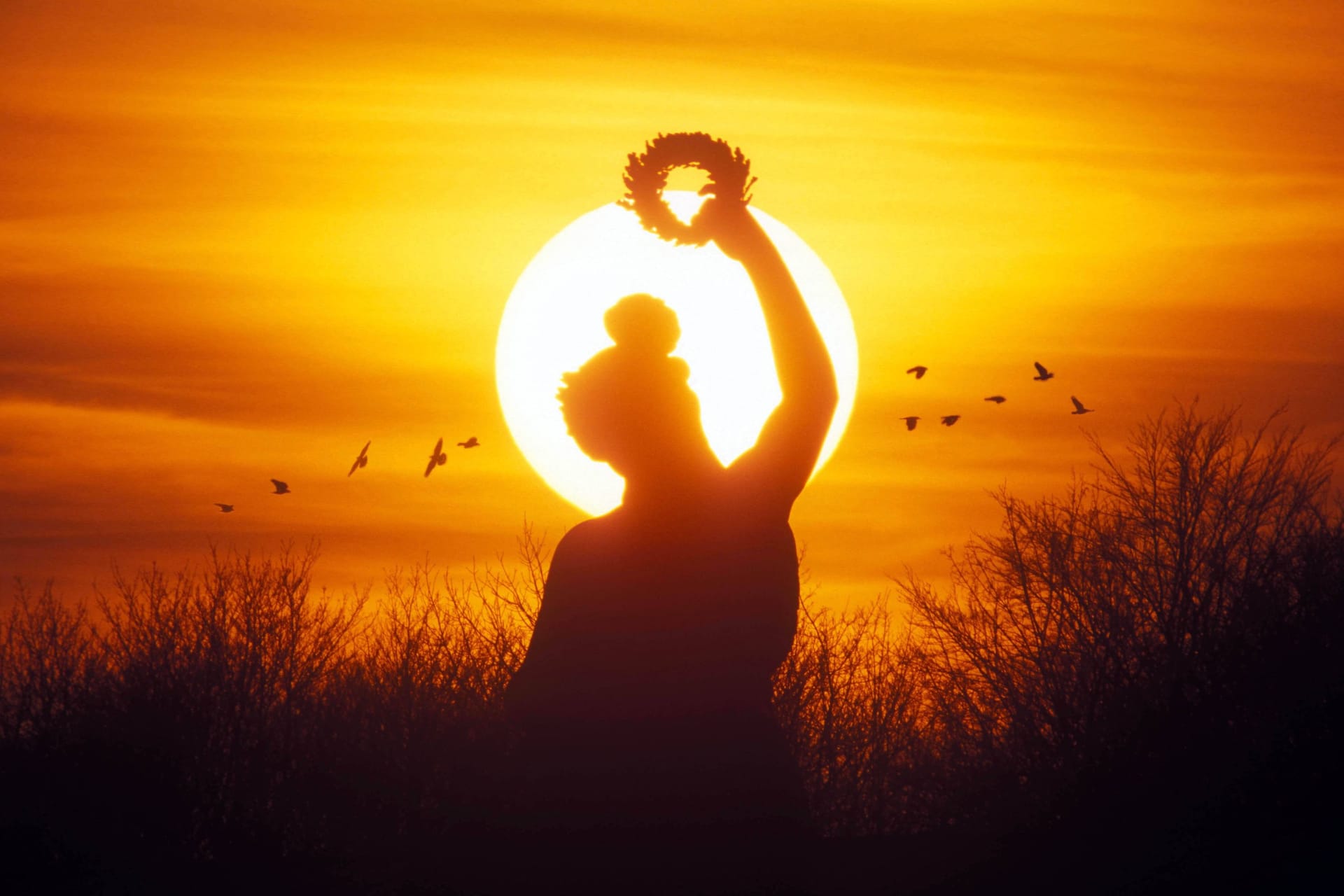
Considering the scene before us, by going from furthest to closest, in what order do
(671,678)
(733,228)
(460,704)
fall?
(460,704) → (733,228) → (671,678)

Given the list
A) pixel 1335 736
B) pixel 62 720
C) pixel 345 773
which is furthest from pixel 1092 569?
pixel 1335 736

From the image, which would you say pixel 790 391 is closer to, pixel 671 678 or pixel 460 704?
pixel 671 678

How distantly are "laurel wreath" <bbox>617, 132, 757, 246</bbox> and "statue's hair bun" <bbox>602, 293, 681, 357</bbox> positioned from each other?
0.24 m

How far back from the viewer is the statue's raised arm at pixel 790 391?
15.4 ft

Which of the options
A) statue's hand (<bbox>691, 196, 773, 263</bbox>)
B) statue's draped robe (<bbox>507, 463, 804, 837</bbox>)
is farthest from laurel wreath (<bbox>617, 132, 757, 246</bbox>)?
statue's draped robe (<bbox>507, 463, 804, 837</bbox>)

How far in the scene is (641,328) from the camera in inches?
194

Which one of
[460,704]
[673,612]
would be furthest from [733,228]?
[460,704]

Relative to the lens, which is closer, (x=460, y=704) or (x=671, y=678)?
(x=671, y=678)

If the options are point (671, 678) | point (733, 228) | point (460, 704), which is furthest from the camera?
point (460, 704)

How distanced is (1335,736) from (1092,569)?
43794 millimetres

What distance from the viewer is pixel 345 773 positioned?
5350cm

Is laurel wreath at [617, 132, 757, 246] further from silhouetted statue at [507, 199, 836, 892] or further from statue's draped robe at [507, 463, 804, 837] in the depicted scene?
statue's draped robe at [507, 463, 804, 837]

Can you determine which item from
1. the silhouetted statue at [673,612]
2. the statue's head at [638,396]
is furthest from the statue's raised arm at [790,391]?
the statue's head at [638,396]

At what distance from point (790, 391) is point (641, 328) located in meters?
0.54
